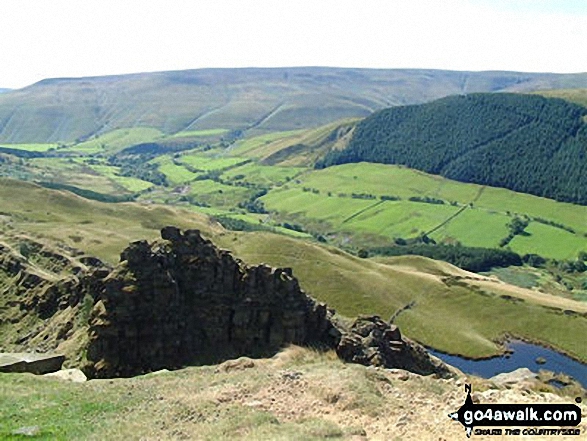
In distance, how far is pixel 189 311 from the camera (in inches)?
2980

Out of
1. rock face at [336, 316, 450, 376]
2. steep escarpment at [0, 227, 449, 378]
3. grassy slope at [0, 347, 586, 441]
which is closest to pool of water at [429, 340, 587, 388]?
rock face at [336, 316, 450, 376]

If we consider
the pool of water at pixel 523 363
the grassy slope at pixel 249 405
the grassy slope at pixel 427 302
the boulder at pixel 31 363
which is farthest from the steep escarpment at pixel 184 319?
the grassy slope at pixel 427 302

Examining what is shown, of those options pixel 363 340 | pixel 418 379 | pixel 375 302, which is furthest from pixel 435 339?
pixel 418 379

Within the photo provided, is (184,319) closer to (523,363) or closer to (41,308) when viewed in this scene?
(41,308)

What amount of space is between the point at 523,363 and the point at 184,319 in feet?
332

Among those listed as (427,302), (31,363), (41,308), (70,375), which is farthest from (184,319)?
(427,302)

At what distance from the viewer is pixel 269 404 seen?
4544 cm

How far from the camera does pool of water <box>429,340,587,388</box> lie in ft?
465

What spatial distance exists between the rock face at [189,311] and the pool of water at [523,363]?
7515cm

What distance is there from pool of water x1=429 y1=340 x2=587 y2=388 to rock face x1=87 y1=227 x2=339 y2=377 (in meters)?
75.2

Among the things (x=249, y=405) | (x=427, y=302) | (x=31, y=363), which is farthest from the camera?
(x=427, y=302)

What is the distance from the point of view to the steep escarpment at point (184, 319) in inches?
2726

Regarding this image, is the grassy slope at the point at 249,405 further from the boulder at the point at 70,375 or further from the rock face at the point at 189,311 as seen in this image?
the rock face at the point at 189,311

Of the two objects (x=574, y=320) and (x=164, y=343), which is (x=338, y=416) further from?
(x=574, y=320)
